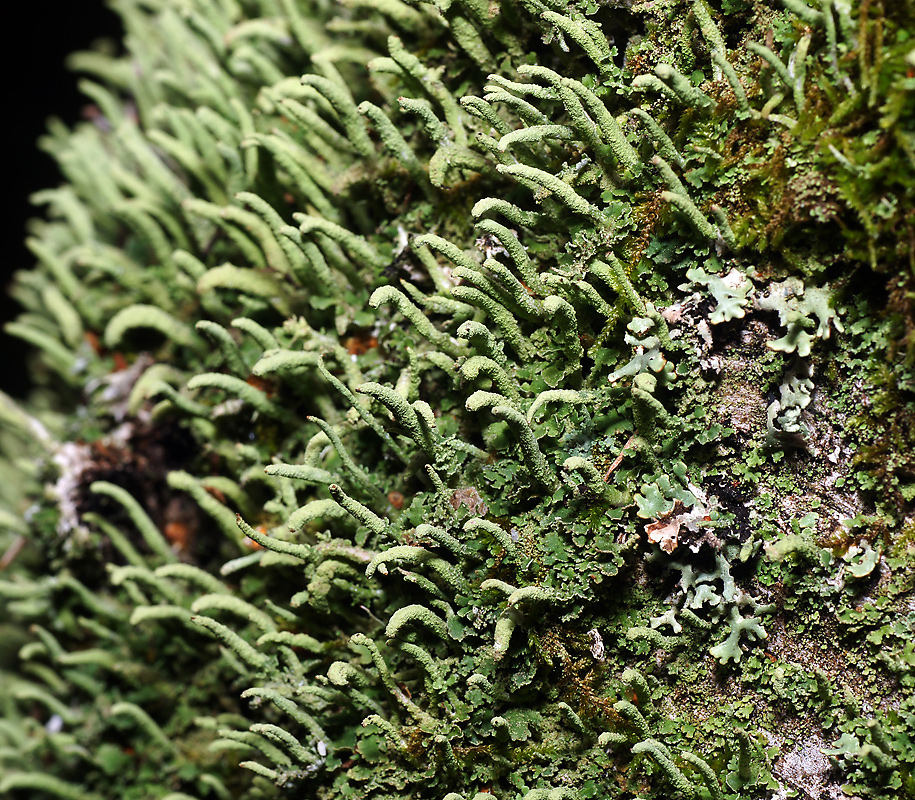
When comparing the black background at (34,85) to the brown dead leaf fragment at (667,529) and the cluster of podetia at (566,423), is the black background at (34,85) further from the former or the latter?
the brown dead leaf fragment at (667,529)

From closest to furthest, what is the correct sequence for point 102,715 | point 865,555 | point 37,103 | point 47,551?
1. point 865,555
2. point 102,715
3. point 47,551
4. point 37,103

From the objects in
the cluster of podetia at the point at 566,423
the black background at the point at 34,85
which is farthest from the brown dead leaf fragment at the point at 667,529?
the black background at the point at 34,85

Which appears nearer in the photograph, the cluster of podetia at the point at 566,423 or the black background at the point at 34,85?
the cluster of podetia at the point at 566,423

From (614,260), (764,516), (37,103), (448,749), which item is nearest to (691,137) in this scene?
(614,260)

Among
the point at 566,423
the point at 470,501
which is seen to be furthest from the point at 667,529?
the point at 470,501

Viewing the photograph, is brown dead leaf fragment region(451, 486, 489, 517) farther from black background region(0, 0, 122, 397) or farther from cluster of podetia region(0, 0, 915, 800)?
black background region(0, 0, 122, 397)

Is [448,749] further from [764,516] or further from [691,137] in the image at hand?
[691,137]

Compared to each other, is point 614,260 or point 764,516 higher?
point 614,260
